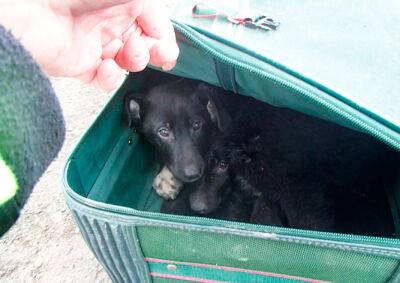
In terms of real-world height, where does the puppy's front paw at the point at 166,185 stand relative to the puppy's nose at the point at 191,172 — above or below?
below

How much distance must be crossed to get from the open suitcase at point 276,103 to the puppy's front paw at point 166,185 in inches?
12.8

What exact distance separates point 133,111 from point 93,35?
774 mm

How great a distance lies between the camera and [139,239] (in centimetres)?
121

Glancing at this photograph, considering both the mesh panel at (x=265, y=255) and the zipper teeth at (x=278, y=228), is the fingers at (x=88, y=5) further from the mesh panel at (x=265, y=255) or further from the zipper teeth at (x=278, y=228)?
the mesh panel at (x=265, y=255)

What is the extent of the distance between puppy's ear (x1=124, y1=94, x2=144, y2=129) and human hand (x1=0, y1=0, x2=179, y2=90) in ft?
1.61

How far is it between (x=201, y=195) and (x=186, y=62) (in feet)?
1.94

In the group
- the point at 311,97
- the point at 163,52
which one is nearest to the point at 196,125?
the point at 163,52

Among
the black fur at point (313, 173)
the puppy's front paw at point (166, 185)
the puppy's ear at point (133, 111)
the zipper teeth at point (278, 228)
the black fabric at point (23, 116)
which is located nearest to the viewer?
the black fabric at point (23, 116)

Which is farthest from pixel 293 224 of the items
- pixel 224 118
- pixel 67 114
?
pixel 67 114

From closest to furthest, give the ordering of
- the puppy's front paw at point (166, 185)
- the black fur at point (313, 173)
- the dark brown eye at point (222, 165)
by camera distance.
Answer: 1. the black fur at point (313, 173)
2. the dark brown eye at point (222, 165)
3. the puppy's front paw at point (166, 185)

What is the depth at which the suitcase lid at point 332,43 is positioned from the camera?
119 centimetres

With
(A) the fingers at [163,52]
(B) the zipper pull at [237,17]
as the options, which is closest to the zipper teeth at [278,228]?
(A) the fingers at [163,52]

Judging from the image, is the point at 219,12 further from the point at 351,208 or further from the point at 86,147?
the point at 351,208

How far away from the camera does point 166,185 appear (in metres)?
1.99
